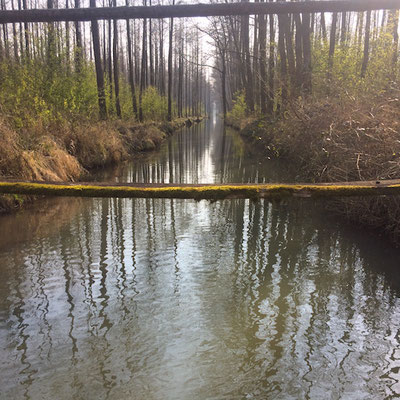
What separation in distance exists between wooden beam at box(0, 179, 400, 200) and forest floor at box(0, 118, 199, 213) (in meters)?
4.12

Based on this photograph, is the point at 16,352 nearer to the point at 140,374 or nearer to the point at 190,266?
the point at 140,374

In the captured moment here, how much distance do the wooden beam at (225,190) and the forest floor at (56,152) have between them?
4.12 meters

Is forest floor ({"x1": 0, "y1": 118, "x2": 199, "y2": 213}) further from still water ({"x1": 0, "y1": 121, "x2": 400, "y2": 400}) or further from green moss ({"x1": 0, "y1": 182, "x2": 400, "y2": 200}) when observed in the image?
green moss ({"x1": 0, "y1": 182, "x2": 400, "y2": 200})

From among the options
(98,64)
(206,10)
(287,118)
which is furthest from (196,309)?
(98,64)

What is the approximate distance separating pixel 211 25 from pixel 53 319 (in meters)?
31.3

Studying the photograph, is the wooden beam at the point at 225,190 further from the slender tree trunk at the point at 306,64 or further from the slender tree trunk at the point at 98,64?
the slender tree trunk at the point at 98,64

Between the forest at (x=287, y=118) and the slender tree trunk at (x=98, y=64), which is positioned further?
the slender tree trunk at (x=98, y=64)

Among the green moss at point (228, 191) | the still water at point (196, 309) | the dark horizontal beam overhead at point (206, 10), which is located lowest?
the still water at point (196, 309)

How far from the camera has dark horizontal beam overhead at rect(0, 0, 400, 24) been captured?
130 inches

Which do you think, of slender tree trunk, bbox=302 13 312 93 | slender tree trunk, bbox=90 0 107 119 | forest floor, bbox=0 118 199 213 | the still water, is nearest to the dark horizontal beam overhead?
the still water

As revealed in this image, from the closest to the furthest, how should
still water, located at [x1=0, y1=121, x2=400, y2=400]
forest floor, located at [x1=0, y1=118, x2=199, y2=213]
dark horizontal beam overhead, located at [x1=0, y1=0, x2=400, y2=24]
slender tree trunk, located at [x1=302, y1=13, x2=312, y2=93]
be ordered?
still water, located at [x1=0, y1=121, x2=400, y2=400] < dark horizontal beam overhead, located at [x1=0, y1=0, x2=400, y2=24] < forest floor, located at [x1=0, y1=118, x2=199, y2=213] < slender tree trunk, located at [x1=302, y1=13, x2=312, y2=93]

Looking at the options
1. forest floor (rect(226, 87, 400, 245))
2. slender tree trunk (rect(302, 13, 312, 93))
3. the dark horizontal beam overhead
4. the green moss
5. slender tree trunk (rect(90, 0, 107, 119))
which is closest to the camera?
the green moss

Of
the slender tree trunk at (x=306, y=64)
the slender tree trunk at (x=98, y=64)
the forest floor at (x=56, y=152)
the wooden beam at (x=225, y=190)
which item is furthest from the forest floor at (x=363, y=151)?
the slender tree trunk at (x=98, y=64)

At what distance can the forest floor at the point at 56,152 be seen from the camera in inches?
298
